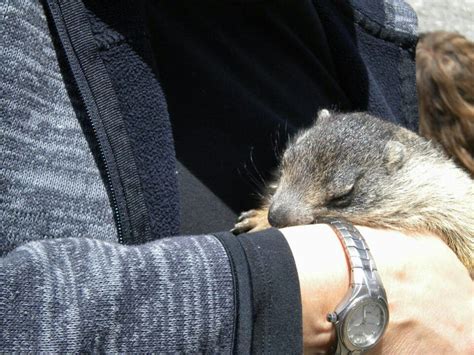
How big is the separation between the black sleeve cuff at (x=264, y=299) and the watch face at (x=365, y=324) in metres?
0.20

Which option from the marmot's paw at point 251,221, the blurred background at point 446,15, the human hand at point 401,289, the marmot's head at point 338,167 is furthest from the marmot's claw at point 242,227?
the blurred background at point 446,15

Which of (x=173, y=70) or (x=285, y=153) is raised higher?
(x=173, y=70)

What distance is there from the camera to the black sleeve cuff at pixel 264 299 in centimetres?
111

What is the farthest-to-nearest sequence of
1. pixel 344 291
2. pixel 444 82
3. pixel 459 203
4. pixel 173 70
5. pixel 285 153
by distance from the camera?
pixel 444 82 < pixel 459 203 < pixel 285 153 < pixel 173 70 < pixel 344 291

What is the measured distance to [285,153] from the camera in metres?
2.02

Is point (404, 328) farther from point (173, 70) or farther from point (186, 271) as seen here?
point (173, 70)

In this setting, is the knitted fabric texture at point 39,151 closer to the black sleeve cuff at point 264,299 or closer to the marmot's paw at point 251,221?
the black sleeve cuff at point 264,299

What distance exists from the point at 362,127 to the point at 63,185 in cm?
116

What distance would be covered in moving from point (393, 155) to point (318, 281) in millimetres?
980

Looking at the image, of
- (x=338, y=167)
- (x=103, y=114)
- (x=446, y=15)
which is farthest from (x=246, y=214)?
(x=446, y=15)

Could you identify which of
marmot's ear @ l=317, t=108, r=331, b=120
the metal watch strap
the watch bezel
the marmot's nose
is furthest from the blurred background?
the watch bezel

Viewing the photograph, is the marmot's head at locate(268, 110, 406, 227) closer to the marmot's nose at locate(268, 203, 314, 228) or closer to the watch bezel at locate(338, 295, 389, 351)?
the marmot's nose at locate(268, 203, 314, 228)

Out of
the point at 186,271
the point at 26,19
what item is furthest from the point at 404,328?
the point at 26,19

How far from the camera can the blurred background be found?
14.2 ft
